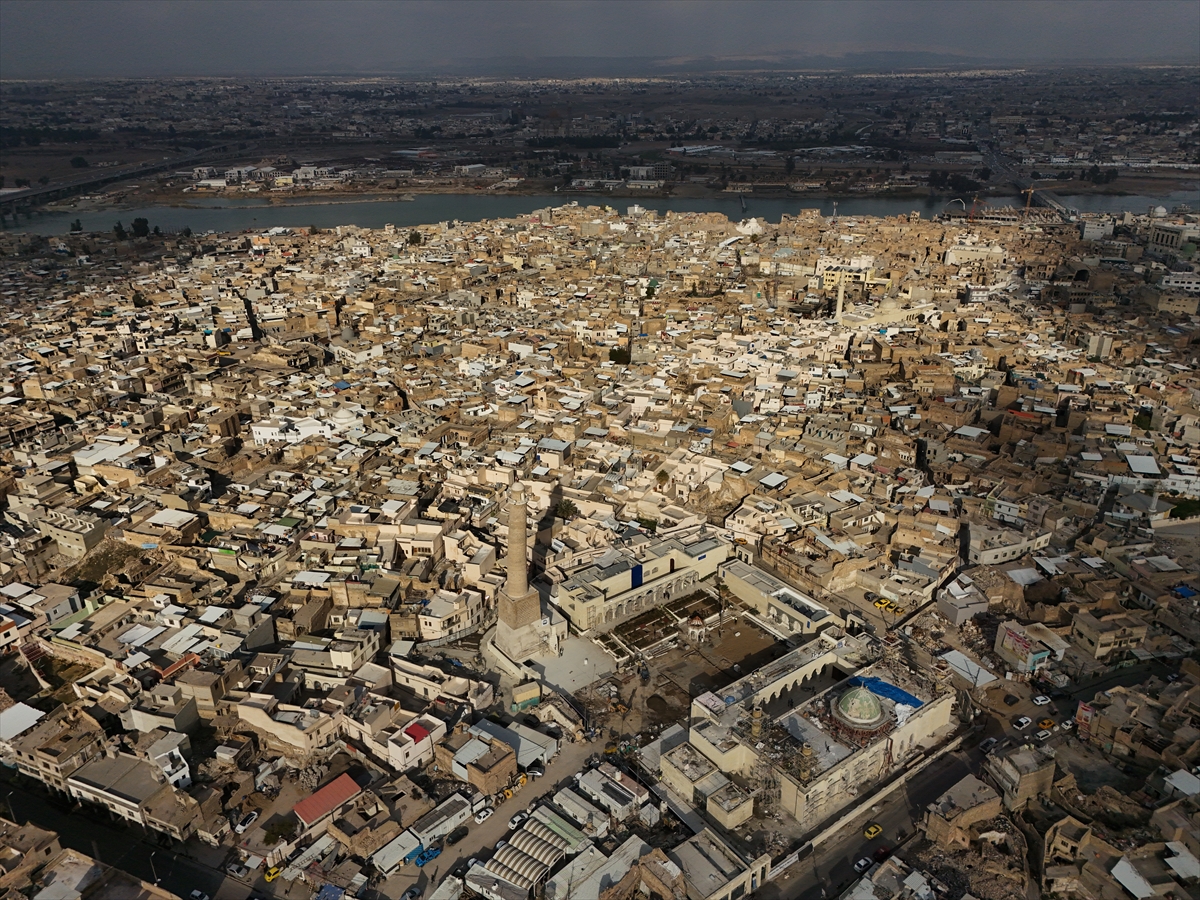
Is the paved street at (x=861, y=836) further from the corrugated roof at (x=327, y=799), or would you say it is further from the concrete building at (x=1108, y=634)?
the corrugated roof at (x=327, y=799)

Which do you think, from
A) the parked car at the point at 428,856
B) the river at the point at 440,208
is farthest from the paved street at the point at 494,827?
the river at the point at 440,208

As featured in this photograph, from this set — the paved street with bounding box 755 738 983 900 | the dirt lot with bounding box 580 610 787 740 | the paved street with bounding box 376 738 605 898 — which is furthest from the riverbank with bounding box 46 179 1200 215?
the paved street with bounding box 376 738 605 898

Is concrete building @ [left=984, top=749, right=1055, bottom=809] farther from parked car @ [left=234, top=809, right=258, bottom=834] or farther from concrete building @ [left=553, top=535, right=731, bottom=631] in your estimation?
parked car @ [left=234, top=809, right=258, bottom=834]

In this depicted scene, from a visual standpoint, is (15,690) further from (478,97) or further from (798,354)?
(478,97)

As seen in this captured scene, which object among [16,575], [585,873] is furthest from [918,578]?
[16,575]

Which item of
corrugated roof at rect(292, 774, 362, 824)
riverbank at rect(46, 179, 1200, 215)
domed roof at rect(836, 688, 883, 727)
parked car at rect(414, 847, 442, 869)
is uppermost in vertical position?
riverbank at rect(46, 179, 1200, 215)

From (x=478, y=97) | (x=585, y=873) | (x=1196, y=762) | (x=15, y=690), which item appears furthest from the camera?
(x=478, y=97)

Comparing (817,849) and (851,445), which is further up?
(851,445)
